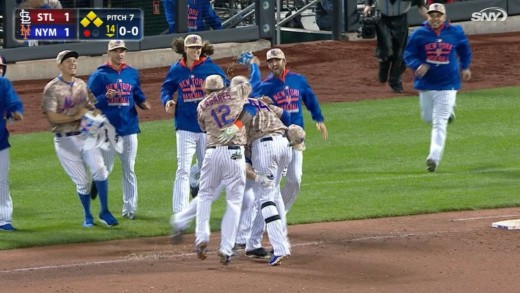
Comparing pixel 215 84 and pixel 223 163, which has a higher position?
pixel 215 84

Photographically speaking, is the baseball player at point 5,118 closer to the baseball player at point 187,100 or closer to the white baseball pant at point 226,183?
the baseball player at point 187,100

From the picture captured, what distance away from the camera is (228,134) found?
10.6m

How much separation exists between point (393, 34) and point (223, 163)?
10287 millimetres

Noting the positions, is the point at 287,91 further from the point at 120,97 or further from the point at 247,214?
the point at 120,97

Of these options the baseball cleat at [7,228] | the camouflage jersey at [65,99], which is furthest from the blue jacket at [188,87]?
the baseball cleat at [7,228]

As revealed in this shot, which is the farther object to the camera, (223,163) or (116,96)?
(116,96)

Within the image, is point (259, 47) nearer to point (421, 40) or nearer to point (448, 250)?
point (421, 40)

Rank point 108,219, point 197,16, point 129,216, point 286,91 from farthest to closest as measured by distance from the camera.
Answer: point 197,16
point 129,216
point 108,219
point 286,91

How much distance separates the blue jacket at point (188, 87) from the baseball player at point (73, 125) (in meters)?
0.85

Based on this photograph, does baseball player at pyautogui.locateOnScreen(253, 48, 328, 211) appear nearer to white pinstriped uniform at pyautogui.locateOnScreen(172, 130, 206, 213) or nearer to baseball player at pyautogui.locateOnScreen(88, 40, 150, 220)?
white pinstriped uniform at pyautogui.locateOnScreen(172, 130, 206, 213)

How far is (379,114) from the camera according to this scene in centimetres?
1902

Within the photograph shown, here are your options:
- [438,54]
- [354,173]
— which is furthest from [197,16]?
[438,54]

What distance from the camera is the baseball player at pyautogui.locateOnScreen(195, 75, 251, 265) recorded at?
10627 mm

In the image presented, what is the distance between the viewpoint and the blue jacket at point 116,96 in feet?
42.3
